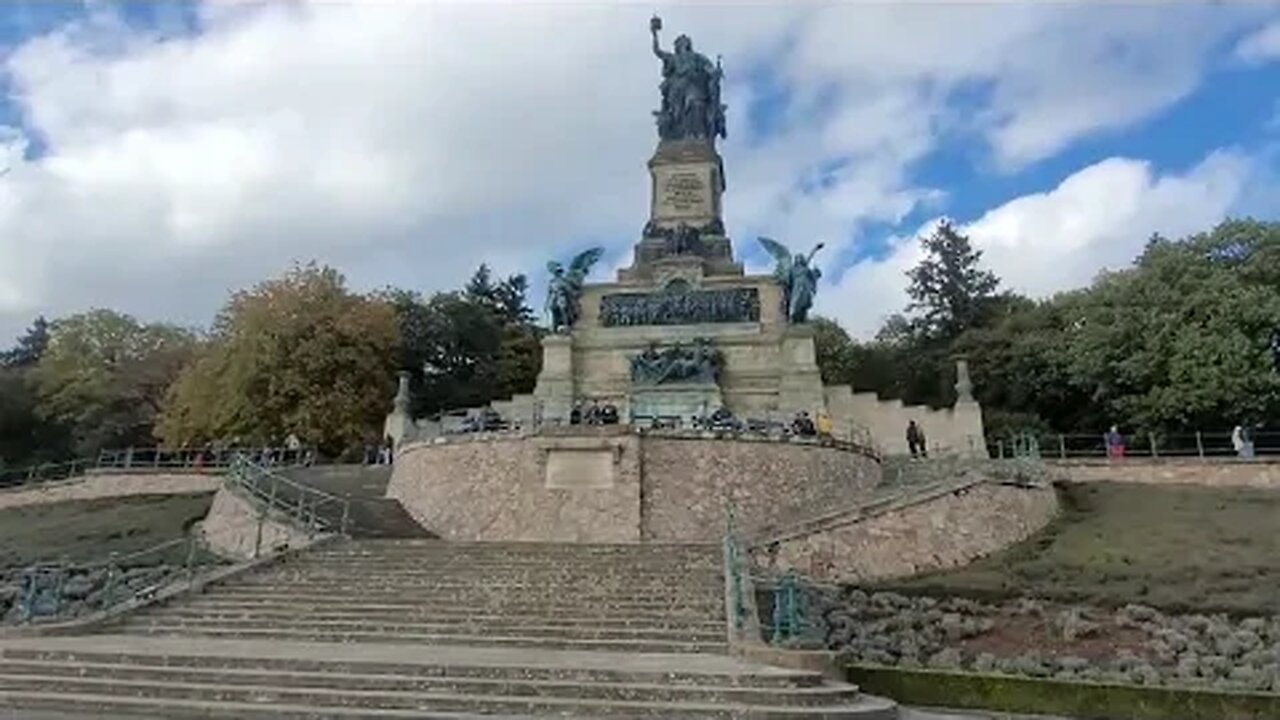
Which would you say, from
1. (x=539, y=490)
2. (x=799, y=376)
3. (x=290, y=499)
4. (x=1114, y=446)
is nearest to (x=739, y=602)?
(x=539, y=490)

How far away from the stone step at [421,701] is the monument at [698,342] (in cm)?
2232

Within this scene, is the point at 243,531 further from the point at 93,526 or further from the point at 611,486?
the point at 93,526

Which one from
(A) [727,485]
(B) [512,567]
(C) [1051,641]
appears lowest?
(C) [1051,641]

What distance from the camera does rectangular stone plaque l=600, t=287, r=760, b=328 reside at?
35.6 meters

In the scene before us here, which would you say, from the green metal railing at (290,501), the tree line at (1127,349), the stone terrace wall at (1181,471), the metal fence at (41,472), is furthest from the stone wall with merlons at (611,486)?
the metal fence at (41,472)

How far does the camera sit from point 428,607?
1518 centimetres

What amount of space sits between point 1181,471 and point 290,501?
25.3m

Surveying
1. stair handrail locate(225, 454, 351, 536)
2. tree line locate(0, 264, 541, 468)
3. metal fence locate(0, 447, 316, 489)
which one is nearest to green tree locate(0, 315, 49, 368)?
tree line locate(0, 264, 541, 468)

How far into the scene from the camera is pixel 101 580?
1984 cm

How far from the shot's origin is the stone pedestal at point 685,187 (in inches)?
1535

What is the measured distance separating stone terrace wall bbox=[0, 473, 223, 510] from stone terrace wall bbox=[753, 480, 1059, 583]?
71.7 feet

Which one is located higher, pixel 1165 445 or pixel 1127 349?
pixel 1127 349

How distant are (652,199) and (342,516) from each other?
2125cm

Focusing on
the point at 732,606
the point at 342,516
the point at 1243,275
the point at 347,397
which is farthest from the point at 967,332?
the point at 732,606
